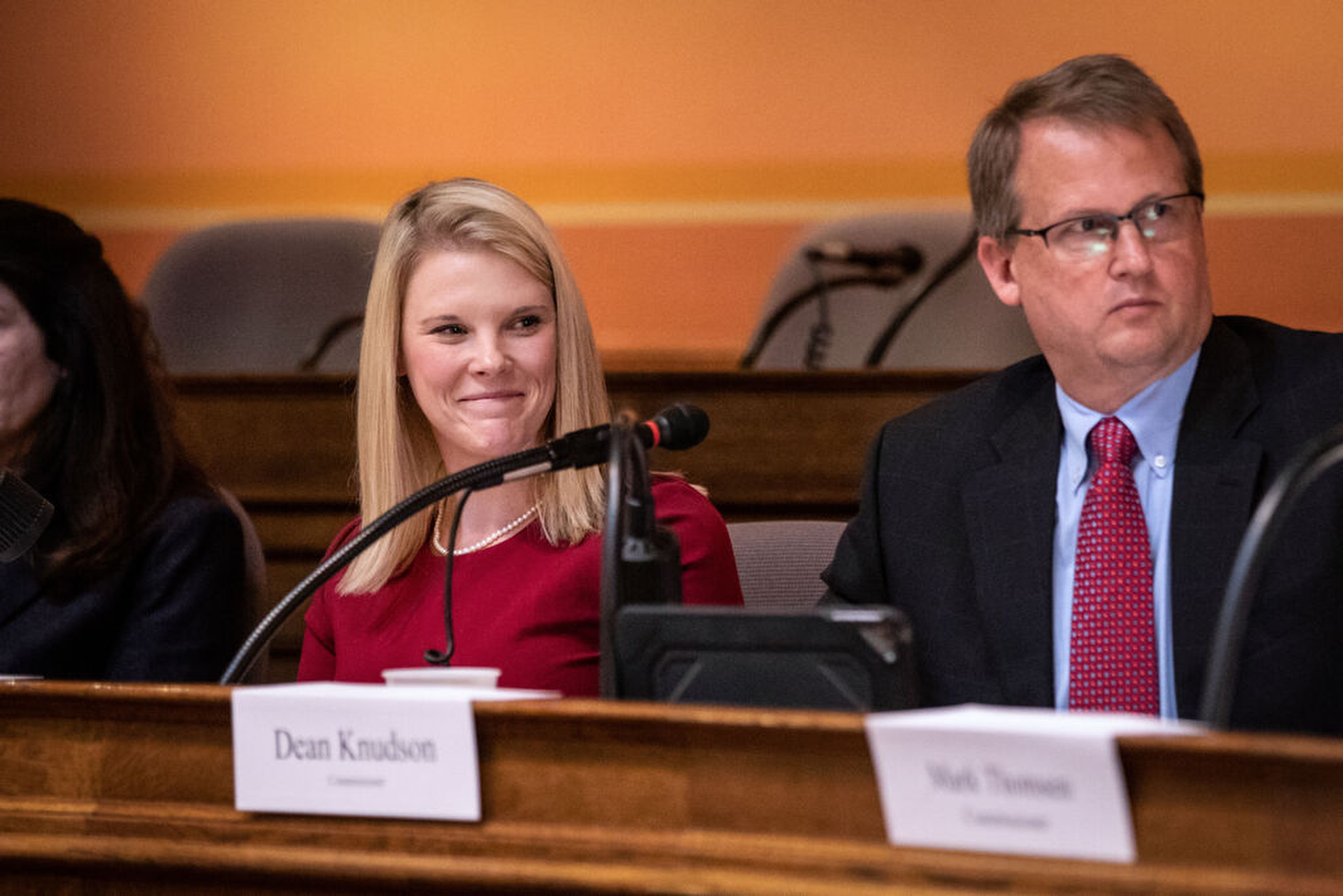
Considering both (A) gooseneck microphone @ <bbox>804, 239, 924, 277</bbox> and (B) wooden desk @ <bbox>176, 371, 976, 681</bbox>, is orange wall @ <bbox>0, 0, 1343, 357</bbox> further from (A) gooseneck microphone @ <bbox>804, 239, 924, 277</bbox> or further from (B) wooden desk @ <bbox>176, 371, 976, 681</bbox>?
(B) wooden desk @ <bbox>176, 371, 976, 681</bbox>

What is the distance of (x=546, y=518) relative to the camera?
6.55 ft

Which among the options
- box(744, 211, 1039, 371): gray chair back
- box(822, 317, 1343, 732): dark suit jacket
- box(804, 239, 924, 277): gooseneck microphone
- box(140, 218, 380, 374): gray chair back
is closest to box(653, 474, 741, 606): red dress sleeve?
box(822, 317, 1343, 732): dark suit jacket

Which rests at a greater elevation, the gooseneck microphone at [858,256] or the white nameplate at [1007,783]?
the gooseneck microphone at [858,256]

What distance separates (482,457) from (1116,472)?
2.59 ft

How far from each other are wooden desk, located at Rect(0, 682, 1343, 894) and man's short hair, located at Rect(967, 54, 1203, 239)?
3.04 feet

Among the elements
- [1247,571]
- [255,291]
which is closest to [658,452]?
[255,291]

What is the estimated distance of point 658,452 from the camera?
9.34 feet

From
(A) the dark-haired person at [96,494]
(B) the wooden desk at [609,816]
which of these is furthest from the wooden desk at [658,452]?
(B) the wooden desk at [609,816]

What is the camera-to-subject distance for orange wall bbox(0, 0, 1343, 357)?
4.49 m

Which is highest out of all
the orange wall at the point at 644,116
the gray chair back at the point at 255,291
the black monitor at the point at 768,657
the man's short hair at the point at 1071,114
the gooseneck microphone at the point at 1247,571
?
the orange wall at the point at 644,116

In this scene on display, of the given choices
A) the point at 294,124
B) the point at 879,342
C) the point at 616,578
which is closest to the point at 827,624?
the point at 616,578

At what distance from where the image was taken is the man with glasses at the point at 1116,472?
1.60 m

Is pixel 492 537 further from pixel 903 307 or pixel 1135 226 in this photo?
pixel 903 307

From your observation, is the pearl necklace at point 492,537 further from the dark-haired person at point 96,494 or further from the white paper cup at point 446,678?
the white paper cup at point 446,678
